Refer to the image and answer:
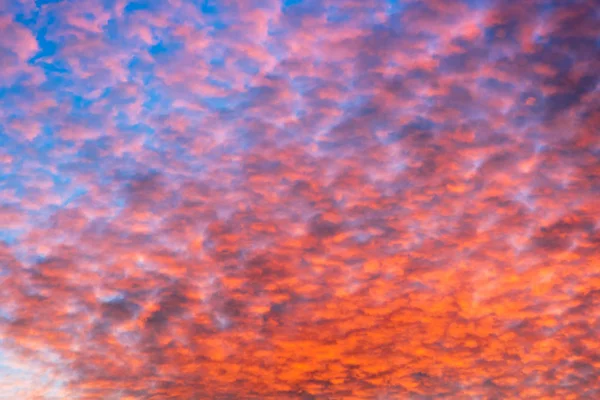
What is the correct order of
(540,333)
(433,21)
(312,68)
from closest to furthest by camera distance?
(433,21) < (312,68) < (540,333)

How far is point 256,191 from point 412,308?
6.55 m

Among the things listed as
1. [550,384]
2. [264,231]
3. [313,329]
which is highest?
[264,231]

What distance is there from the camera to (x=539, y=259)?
1708 cm

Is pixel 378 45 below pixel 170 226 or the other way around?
the other way around

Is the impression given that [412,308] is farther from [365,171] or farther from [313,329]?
[365,171]

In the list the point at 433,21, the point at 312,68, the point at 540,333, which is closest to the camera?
the point at 433,21

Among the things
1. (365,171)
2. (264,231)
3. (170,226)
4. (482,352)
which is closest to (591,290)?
(482,352)

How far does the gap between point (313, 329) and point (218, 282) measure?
3676 mm

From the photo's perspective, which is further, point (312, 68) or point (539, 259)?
point (539, 259)

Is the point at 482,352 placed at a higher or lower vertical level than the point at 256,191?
lower

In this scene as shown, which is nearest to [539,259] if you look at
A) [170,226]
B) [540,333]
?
[540,333]

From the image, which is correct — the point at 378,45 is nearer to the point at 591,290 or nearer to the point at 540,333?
the point at 591,290

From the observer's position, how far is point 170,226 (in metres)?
16.5

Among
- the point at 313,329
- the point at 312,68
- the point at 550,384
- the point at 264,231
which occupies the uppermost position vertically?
the point at 312,68
